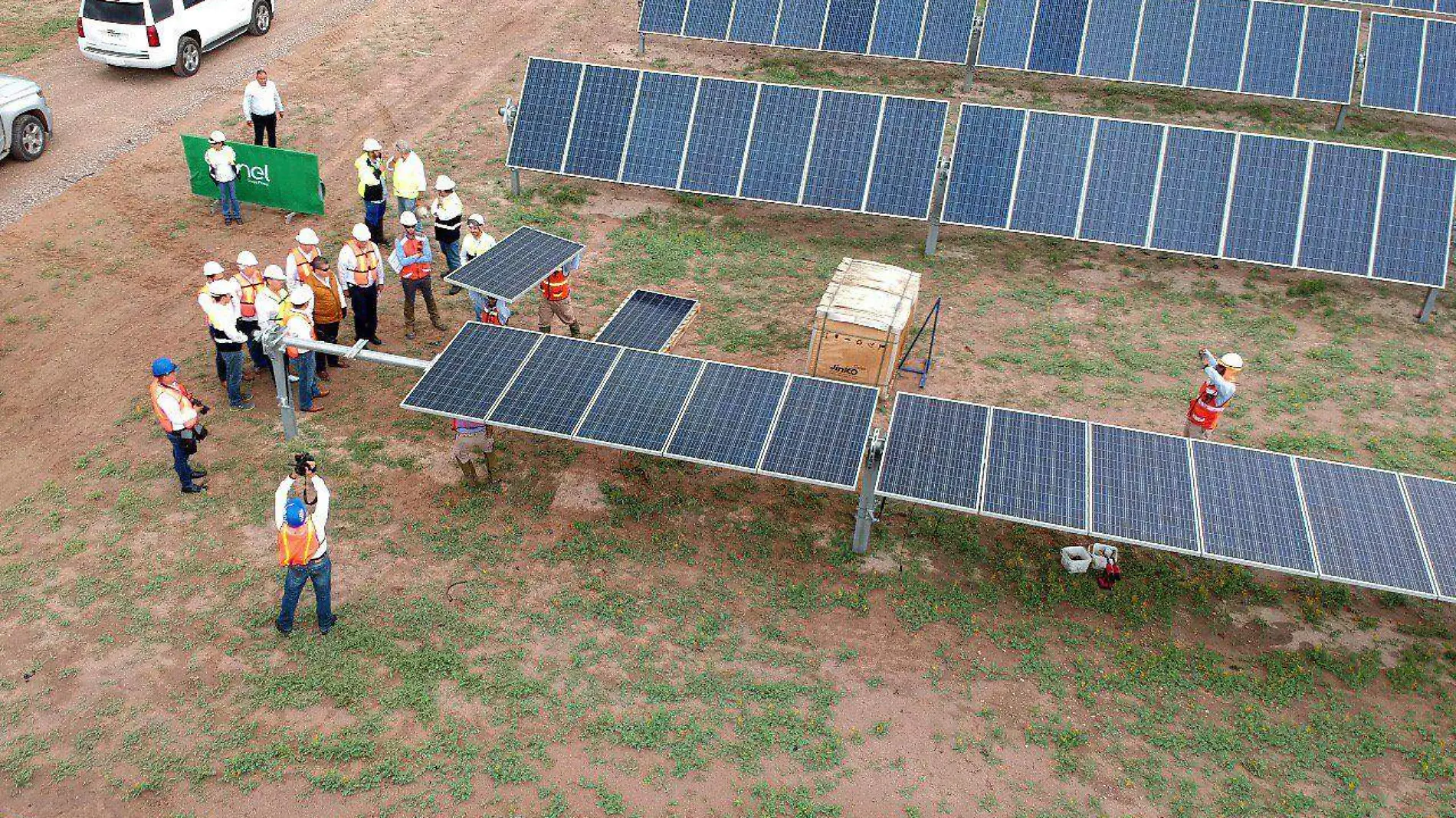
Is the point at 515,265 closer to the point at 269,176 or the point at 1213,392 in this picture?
the point at 269,176

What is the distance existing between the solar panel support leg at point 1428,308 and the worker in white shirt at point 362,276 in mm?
17613

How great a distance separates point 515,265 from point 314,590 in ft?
19.1

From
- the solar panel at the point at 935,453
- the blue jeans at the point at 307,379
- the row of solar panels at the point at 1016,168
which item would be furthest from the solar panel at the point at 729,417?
the row of solar panels at the point at 1016,168

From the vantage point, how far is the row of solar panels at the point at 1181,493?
1184cm

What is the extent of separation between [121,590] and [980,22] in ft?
72.2

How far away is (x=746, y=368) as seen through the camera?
13844 millimetres

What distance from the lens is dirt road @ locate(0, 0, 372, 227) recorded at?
68.9ft

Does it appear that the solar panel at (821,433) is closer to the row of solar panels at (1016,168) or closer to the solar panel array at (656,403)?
the solar panel array at (656,403)

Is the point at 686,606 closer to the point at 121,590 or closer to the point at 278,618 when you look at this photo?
the point at 278,618

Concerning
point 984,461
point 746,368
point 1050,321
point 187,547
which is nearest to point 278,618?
point 187,547

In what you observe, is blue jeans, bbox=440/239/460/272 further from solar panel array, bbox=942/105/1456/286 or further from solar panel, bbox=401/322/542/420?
solar panel array, bbox=942/105/1456/286

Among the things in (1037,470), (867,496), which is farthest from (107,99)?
(1037,470)

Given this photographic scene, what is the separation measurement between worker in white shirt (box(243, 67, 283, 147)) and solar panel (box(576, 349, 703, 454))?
11.5 m

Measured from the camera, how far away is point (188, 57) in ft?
81.3
